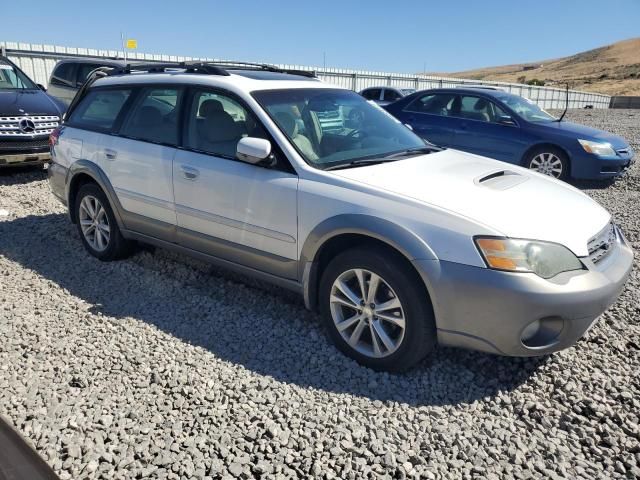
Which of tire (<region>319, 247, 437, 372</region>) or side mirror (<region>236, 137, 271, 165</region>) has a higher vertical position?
side mirror (<region>236, 137, 271, 165</region>)

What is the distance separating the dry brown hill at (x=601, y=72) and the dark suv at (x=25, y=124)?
58.4 meters

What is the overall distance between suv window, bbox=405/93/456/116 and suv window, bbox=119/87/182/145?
595 cm

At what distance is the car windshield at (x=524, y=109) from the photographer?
8.73 metres

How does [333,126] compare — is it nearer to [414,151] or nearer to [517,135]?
[414,151]

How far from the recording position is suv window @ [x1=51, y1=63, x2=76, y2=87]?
11508mm

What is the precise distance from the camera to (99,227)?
4914mm

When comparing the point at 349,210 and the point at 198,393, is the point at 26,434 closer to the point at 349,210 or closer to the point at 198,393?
the point at 198,393

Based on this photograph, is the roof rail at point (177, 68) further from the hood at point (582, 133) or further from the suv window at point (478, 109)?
the hood at point (582, 133)

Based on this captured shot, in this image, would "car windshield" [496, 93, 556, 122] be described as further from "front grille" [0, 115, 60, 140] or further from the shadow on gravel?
"front grille" [0, 115, 60, 140]

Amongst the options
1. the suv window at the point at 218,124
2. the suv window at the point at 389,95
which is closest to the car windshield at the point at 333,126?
the suv window at the point at 218,124

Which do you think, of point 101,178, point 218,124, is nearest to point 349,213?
point 218,124

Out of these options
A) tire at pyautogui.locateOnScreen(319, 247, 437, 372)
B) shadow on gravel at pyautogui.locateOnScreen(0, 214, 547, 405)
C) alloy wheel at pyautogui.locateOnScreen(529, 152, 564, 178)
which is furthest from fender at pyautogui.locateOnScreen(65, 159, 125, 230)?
alloy wheel at pyautogui.locateOnScreen(529, 152, 564, 178)

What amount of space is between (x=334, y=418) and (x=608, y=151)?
751 centimetres

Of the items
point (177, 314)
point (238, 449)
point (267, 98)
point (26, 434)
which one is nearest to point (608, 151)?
point (267, 98)
